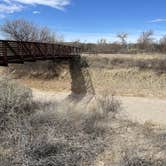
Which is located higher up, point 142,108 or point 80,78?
point 80,78

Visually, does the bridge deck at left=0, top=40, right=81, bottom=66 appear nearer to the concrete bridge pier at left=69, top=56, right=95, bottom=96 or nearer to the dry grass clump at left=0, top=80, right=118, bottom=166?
the concrete bridge pier at left=69, top=56, right=95, bottom=96

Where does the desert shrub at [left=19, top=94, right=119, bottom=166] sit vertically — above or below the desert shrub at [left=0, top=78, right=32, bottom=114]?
below

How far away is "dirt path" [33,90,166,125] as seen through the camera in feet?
58.8

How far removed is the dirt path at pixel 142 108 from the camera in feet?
58.8

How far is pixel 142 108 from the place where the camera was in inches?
834

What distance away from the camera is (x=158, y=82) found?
26.6 m

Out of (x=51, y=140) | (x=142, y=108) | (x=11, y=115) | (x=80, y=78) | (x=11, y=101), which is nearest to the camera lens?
(x=51, y=140)

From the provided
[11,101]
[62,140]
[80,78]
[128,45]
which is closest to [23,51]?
[11,101]

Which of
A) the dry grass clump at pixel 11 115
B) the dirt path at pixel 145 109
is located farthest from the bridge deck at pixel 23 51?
the dirt path at pixel 145 109

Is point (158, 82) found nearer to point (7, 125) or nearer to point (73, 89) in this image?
point (73, 89)

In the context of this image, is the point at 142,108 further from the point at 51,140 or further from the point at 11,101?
the point at 51,140

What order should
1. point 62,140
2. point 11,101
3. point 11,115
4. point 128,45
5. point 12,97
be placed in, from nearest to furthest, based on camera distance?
point 62,140, point 11,115, point 11,101, point 12,97, point 128,45

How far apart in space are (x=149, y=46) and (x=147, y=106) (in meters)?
30.4

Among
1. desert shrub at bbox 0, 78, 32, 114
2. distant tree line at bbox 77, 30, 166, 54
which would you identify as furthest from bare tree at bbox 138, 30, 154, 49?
desert shrub at bbox 0, 78, 32, 114
